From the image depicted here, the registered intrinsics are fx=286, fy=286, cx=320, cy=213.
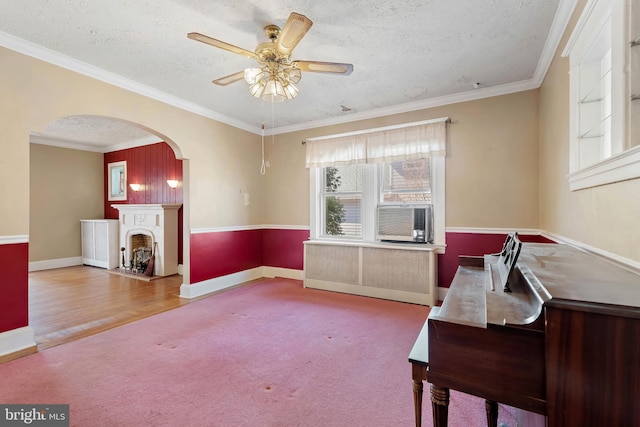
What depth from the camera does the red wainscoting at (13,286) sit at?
2.35m

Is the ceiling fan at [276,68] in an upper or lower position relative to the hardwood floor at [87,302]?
upper

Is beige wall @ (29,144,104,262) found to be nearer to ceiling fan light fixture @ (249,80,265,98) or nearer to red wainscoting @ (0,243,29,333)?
red wainscoting @ (0,243,29,333)

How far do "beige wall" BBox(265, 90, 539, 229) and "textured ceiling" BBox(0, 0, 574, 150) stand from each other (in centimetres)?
21

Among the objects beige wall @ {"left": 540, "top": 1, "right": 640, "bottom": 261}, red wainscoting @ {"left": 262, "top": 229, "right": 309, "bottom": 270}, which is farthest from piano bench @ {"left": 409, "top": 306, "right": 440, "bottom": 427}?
red wainscoting @ {"left": 262, "top": 229, "right": 309, "bottom": 270}

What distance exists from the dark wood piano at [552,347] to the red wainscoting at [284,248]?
367 centimetres

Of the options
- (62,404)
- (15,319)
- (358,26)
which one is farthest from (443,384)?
(15,319)

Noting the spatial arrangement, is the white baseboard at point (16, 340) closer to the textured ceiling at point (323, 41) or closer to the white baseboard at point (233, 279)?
the white baseboard at point (233, 279)

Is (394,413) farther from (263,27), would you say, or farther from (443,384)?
(263,27)

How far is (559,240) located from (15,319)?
4500mm

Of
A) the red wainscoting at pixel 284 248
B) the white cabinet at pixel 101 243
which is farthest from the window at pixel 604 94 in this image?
the white cabinet at pixel 101 243

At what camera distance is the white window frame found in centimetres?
374

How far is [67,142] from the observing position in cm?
606

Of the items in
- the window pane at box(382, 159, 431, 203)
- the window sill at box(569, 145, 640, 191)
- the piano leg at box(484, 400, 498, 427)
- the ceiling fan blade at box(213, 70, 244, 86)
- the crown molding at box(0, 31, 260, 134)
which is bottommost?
the piano leg at box(484, 400, 498, 427)

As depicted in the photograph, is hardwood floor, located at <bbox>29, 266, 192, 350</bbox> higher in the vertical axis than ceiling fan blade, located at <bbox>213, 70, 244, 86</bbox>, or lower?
lower
